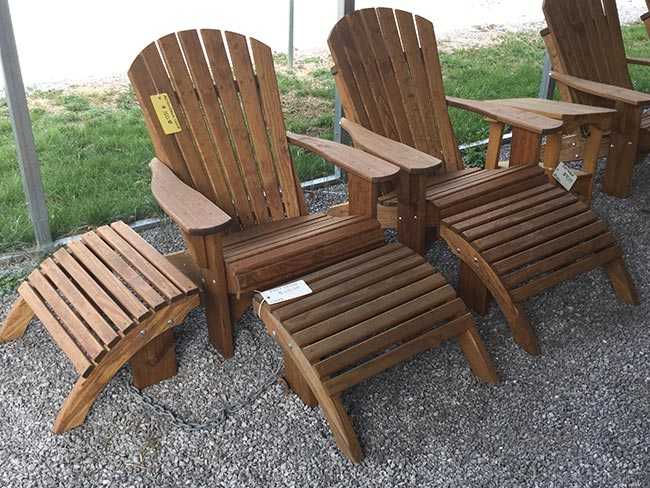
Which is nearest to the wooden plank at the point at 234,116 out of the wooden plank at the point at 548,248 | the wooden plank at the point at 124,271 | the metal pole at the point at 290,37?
the wooden plank at the point at 124,271

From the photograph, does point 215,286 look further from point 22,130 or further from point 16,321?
point 22,130

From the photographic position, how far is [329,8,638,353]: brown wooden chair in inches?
91.4

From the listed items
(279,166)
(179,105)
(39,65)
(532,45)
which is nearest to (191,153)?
(179,105)

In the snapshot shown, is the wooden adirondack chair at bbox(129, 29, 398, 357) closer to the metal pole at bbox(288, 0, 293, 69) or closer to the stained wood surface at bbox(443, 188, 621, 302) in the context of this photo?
the stained wood surface at bbox(443, 188, 621, 302)

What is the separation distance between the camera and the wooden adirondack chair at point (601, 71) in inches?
129

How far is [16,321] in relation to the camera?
7.64 ft

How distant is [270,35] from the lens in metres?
4.54

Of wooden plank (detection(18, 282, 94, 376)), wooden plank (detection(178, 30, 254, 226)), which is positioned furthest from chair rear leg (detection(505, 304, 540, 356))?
wooden plank (detection(18, 282, 94, 376))

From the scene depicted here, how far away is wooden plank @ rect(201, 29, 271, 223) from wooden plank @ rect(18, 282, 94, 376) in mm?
803

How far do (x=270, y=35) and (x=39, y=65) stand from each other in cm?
146

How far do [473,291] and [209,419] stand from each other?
1073 millimetres

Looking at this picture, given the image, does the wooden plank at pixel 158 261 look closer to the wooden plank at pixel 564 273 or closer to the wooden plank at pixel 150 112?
the wooden plank at pixel 150 112

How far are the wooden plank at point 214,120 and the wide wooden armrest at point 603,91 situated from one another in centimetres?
180

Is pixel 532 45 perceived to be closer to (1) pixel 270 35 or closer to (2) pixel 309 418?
(1) pixel 270 35
